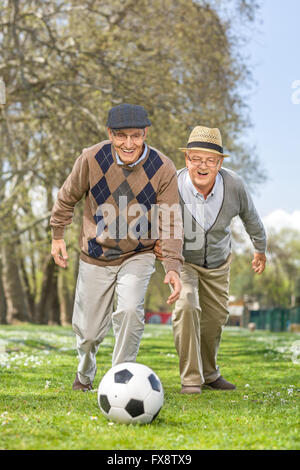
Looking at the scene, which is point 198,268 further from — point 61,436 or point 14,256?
point 14,256

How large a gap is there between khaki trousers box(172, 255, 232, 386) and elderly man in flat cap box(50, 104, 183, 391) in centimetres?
68

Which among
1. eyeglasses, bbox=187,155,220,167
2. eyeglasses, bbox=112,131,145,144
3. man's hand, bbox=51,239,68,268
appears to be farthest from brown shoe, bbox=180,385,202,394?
eyeglasses, bbox=112,131,145,144

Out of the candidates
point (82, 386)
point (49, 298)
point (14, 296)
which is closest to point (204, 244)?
point (82, 386)

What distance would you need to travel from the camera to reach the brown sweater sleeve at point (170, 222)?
6.00m

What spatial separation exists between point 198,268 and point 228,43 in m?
13.8

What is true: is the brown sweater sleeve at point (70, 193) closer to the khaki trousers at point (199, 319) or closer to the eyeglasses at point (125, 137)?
the eyeglasses at point (125, 137)

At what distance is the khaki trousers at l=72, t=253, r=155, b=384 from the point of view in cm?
586

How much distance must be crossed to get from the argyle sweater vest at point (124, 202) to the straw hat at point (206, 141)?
724 millimetres

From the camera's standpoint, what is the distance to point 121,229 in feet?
20.0

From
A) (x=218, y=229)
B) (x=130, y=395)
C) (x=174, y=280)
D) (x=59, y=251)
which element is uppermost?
(x=218, y=229)

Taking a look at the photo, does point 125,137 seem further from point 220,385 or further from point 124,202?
point 220,385

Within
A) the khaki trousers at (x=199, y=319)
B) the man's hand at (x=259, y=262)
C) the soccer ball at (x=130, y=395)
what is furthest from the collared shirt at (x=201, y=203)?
the soccer ball at (x=130, y=395)

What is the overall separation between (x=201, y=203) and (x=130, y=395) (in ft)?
8.91

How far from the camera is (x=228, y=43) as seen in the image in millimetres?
19328
